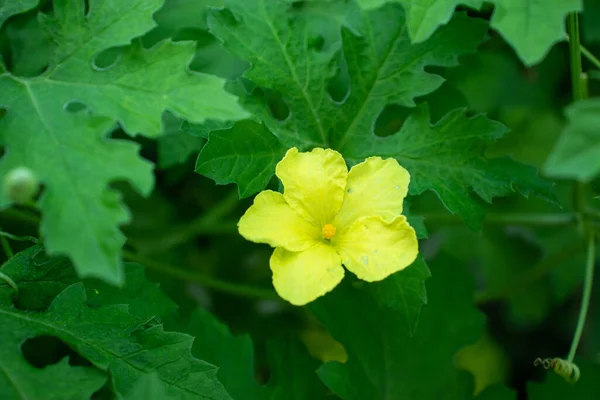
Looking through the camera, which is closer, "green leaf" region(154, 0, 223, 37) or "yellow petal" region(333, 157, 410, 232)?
"yellow petal" region(333, 157, 410, 232)

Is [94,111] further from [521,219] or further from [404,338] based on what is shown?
[521,219]

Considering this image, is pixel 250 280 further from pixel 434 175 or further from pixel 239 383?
pixel 434 175

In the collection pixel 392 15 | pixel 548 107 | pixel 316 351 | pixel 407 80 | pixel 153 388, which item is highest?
pixel 392 15

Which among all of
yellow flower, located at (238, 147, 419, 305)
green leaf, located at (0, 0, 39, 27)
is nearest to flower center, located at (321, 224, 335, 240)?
yellow flower, located at (238, 147, 419, 305)

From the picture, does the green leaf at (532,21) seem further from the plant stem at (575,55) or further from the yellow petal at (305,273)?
the yellow petal at (305,273)

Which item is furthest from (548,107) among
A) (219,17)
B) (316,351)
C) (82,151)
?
(82,151)

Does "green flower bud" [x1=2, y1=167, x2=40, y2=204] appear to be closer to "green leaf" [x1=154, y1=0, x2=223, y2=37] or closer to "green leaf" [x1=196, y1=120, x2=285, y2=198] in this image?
"green leaf" [x1=196, y1=120, x2=285, y2=198]

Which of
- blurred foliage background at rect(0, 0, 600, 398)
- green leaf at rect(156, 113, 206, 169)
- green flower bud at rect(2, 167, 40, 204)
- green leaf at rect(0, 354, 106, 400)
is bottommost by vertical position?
blurred foliage background at rect(0, 0, 600, 398)
